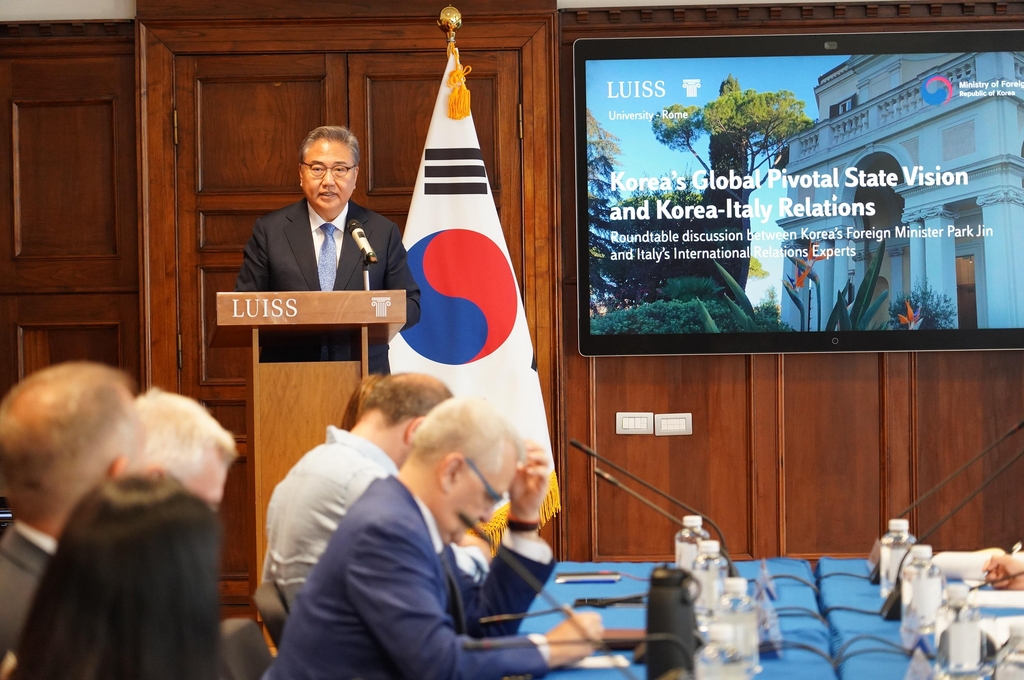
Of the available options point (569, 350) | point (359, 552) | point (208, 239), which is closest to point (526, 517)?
point (359, 552)

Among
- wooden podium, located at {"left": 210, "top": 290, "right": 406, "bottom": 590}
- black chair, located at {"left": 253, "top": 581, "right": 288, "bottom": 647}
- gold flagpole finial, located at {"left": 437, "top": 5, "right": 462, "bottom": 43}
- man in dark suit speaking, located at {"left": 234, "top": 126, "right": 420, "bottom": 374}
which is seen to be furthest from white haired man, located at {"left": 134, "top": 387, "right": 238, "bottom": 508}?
gold flagpole finial, located at {"left": 437, "top": 5, "right": 462, "bottom": 43}

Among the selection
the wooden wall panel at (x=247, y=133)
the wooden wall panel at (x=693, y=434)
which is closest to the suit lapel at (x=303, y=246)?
the wooden wall panel at (x=247, y=133)

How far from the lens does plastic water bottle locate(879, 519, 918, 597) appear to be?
2824 mm

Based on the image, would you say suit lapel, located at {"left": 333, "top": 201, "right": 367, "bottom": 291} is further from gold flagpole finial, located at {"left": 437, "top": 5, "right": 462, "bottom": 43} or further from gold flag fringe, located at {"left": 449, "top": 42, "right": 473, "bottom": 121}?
gold flagpole finial, located at {"left": 437, "top": 5, "right": 462, "bottom": 43}

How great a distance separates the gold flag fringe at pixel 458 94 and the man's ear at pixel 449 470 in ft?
10.5

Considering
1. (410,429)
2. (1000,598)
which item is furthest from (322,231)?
(1000,598)

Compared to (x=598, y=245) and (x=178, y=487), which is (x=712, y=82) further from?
(x=178, y=487)

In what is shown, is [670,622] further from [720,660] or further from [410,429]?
[410,429]

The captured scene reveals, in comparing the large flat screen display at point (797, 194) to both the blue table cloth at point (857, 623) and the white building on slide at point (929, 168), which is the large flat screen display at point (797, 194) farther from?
the blue table cloth at point (857, 623)

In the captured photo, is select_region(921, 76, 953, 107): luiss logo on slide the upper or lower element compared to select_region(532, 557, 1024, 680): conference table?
upper

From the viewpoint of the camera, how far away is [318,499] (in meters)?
2.66

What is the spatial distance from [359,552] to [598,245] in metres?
3.60

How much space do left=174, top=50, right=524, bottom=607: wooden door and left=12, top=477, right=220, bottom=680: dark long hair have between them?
4319 mm

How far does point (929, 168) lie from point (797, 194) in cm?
64
